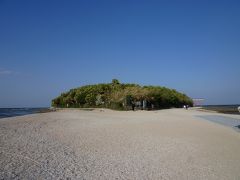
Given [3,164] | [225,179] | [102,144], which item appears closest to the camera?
[225,179]

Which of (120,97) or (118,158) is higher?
(120,97)

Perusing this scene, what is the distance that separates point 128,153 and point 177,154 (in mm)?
1343

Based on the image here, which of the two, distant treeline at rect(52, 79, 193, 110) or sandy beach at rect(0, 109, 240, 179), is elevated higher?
distant treeline at rect(52, 79, 193, 110)

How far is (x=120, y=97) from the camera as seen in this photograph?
46969 millimetres

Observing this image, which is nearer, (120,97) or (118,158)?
(118,158)

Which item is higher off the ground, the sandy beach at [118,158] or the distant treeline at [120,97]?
the distant treeline at [120,97]

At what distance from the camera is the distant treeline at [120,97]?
4509cm

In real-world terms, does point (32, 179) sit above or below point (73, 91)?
below

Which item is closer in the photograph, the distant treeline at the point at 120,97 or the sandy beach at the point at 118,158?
the sandy beach at the point at 118,158

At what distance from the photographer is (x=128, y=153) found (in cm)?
856

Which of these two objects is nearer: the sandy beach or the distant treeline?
the sandy beach

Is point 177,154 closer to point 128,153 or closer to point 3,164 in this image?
point 128,153

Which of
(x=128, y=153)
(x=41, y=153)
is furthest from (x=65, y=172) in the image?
(x=128, y=153)

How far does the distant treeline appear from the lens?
148 ft
